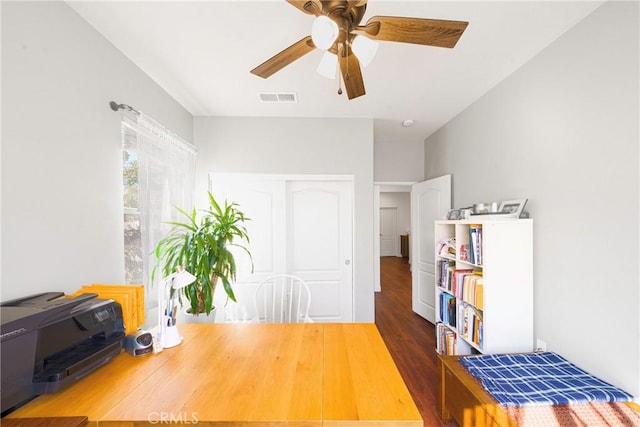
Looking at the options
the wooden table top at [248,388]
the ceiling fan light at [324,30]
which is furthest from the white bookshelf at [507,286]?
the ceiling fan light at [324,30]

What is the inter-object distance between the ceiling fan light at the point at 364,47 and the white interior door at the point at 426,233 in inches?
90.6

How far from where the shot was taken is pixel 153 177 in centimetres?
202

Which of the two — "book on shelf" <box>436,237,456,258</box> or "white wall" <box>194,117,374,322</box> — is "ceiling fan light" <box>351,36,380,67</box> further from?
"book on shelf" <box>436,237,456,258</box>

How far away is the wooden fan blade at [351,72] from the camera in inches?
47.8

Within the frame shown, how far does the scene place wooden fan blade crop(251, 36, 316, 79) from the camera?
3.80 feet

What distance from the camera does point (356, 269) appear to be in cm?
289

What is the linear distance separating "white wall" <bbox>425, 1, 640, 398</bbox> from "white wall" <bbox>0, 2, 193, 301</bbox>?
9.89ft

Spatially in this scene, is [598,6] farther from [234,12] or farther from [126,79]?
[126,79]

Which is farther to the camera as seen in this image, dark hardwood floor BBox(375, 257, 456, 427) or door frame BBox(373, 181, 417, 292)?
door frame BBox(373, 181, 417, 292)

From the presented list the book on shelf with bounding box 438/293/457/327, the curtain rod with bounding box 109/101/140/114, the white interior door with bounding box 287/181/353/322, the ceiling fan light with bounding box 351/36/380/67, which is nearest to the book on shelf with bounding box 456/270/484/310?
the book on shelf with bounding box 438/293/457/327

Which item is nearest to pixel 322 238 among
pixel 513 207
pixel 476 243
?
pixel 476 243

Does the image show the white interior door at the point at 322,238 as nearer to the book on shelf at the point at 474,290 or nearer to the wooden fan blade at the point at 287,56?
the book on shelf at the point at 474,290

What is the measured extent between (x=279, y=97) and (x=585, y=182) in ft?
8.04

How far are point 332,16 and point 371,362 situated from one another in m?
1.51
